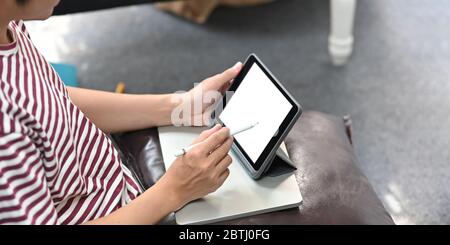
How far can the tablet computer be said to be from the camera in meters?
0.92

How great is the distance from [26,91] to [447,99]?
4.24 ft

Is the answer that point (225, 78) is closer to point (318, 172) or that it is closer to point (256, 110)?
point (256, 110)

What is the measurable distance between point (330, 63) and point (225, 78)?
885mm

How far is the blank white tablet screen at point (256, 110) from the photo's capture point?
0.93 m

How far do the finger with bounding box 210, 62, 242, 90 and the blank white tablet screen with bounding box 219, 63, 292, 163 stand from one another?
33 millimetres

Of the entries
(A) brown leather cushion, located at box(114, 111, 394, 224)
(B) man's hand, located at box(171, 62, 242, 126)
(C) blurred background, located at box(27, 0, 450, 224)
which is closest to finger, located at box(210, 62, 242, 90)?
(B) man's hand, located at box(171, 62, 242, 126)

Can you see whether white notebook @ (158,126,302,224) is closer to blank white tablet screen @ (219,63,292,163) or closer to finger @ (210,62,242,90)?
blank white tablet screen @ (219,63,292,163)

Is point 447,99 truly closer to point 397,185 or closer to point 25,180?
point 397,185

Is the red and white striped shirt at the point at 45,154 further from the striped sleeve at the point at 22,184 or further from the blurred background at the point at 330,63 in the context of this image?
the blurred background at the point at 330,63

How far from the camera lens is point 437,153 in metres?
1.55

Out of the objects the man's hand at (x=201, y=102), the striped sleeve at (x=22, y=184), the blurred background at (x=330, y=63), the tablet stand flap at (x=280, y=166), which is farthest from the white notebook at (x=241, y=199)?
the blurred background at (x=330, y=63)
